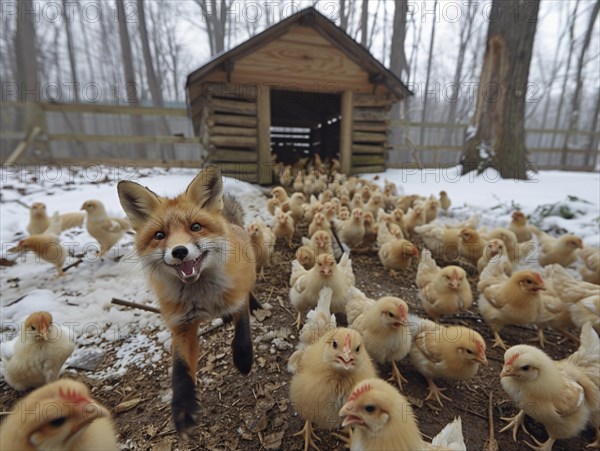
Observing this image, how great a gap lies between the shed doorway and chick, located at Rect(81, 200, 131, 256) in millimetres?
7956

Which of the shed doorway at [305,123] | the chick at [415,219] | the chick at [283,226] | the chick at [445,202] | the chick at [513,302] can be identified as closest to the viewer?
the chick at [513,302]

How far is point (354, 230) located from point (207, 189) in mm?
3485

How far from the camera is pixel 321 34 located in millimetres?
8586

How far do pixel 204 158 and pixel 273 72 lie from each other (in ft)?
11.8

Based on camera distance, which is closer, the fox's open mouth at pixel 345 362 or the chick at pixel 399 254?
the fox's open mouth at pixel 345 362

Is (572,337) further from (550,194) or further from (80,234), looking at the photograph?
(80,234)

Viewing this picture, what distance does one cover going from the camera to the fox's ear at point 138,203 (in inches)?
64.4

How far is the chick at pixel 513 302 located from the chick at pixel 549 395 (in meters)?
0.80

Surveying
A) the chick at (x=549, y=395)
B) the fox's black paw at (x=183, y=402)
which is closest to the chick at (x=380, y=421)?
the fox's black paw at (x=183, y=402)

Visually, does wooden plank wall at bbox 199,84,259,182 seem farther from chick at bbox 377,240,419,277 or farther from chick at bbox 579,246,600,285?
chick at bbox 579,246,600,285

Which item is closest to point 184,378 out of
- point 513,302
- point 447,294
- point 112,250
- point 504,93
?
point 447,294

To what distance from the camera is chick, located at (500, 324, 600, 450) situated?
188 cm

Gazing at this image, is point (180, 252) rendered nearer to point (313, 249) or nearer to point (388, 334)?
point (388, 334)

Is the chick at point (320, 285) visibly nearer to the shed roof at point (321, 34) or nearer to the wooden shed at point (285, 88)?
the wooden shed at point (285, 88)
